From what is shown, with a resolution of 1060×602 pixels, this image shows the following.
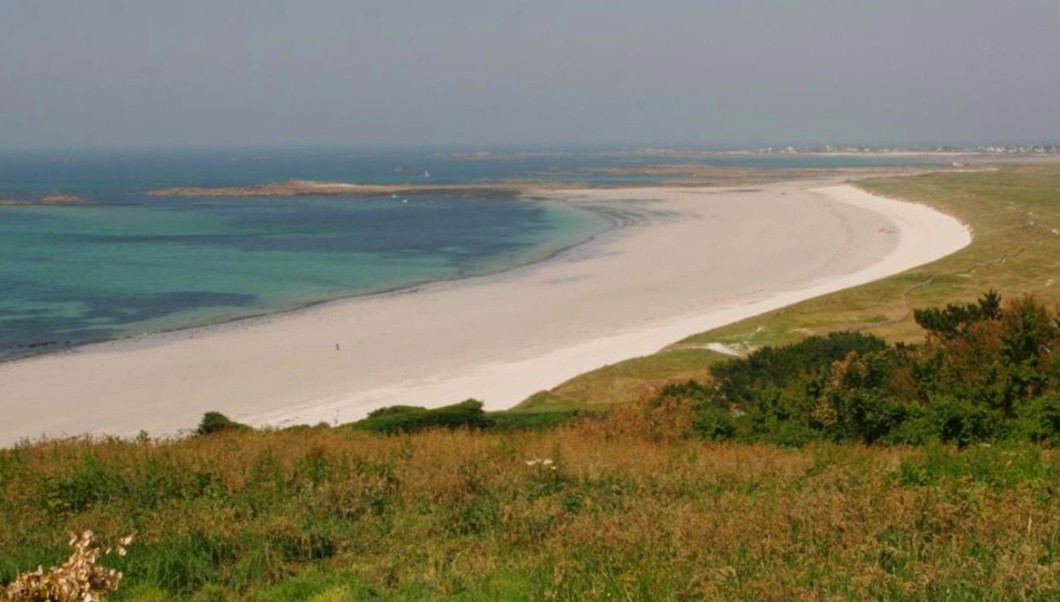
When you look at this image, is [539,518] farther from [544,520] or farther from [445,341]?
[445,341]

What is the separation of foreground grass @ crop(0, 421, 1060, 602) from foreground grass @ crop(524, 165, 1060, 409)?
1191 centimetres

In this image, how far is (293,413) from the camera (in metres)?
24.0

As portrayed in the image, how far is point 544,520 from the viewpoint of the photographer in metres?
7.72

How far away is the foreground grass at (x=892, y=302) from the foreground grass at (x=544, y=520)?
1191 centimetres

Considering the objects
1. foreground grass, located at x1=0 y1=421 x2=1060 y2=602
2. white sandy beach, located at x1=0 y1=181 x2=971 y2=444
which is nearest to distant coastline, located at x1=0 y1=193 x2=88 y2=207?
white sandy beach, located at x1=0 y1=181 x2=971 y2=444

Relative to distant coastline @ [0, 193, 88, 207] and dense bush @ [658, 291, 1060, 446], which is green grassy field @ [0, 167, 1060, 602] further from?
distant coastline @ [0, 193, 88, 207]

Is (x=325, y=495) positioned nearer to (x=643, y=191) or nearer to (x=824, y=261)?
(x=824, y=261)

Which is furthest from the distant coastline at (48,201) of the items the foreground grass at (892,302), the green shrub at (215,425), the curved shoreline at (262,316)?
the green shrub at (215,425)

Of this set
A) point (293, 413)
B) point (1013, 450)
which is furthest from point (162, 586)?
point (293, 413)

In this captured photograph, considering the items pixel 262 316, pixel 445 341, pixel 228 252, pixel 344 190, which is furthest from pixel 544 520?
pixel 344 190

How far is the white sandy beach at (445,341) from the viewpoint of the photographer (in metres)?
25.1

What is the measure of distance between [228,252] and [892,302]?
129 feet

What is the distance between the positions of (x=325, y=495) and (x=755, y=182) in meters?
117

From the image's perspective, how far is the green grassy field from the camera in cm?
608
